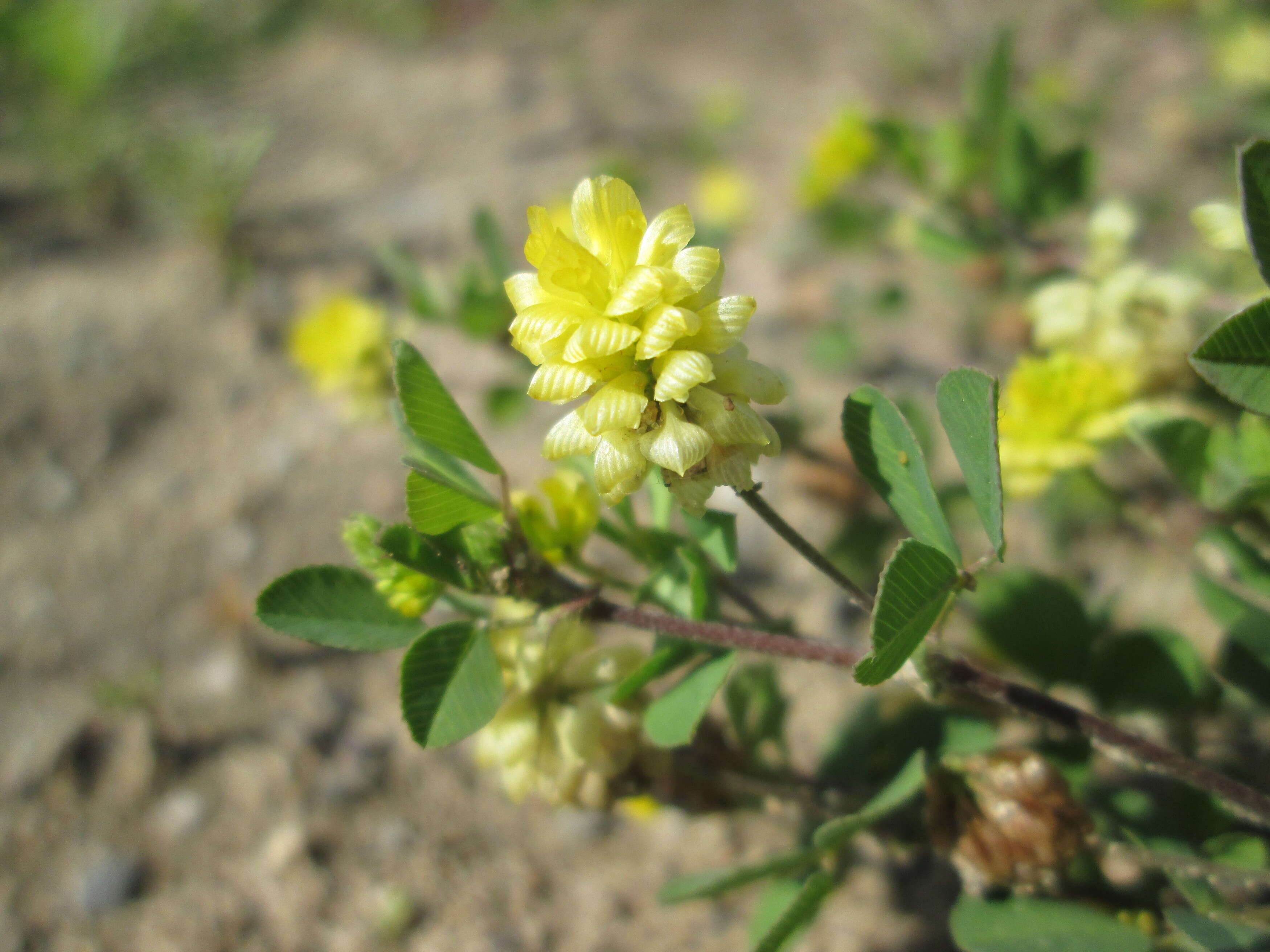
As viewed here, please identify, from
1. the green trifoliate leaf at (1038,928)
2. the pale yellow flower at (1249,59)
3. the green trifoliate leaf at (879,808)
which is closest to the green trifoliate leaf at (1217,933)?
the green trifoliate leaf at (1038,928)

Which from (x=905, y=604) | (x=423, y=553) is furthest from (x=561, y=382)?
(x=905, y=604)

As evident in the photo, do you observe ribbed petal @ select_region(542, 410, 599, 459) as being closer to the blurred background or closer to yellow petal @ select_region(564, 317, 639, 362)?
yellow petal @ select_region(564, 317, 639, 362)

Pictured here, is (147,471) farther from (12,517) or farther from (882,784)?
(882,784)

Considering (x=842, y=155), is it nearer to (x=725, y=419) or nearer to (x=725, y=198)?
(x=725, y=198)

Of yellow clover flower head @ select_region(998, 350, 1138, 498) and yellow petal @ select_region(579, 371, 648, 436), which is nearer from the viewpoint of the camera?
yellow petal @ select_region(579, 371, 648, 436)

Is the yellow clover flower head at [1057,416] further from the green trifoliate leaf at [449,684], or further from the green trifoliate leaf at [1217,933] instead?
the green trifoliate leaf at [449,684]

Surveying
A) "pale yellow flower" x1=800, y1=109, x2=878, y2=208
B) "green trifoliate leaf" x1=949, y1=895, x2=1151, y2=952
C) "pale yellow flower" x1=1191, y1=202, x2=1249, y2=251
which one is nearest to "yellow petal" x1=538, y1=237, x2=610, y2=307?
"pale yellow flower" x1=1191, y1=202, x2=1249, y2=251
